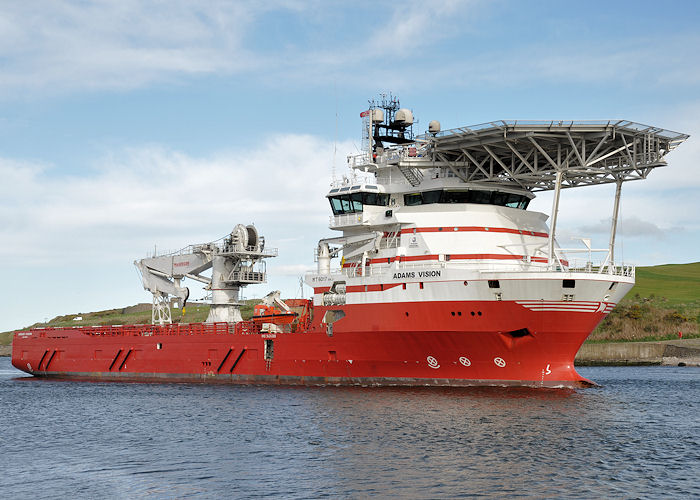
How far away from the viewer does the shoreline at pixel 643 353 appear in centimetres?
6275

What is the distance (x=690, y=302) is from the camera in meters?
78.2

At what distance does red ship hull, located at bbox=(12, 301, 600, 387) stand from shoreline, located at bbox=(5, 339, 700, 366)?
108 ft

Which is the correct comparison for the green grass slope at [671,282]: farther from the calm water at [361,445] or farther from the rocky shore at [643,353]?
the calm water at [361,445]

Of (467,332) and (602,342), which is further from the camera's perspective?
(602,342)

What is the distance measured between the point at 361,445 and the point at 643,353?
49052 mm

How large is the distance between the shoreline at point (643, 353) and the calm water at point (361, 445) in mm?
29855

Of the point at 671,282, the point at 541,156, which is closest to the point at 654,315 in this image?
the point at 671,282

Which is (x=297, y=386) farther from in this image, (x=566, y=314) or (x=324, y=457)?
(x=324, y=457)

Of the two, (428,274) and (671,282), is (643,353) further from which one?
(428,274)

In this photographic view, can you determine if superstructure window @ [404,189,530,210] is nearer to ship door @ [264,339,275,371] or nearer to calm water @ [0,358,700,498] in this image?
calm water @ [0,358,700,498]

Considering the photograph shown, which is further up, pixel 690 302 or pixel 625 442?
pixel 690 302

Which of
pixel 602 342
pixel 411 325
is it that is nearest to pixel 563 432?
pixel 411 325

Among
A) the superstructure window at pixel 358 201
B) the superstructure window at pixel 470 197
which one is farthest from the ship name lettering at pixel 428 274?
the superstructure window at pixel 358 201

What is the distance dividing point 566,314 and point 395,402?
8323mm
